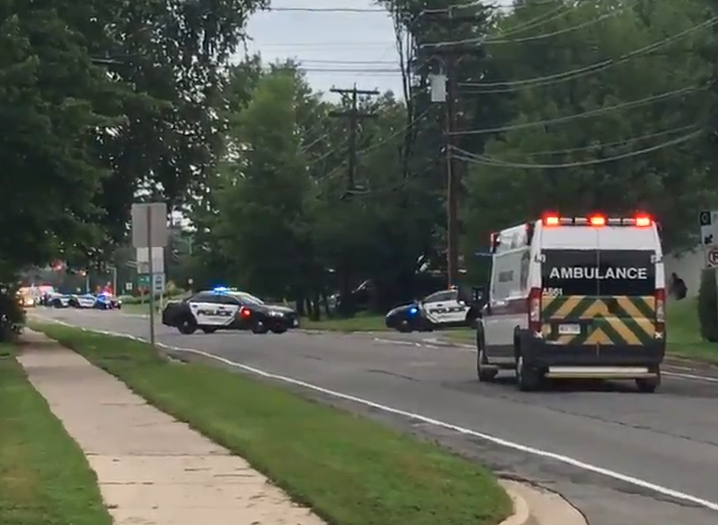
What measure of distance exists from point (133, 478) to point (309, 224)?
6223 cm

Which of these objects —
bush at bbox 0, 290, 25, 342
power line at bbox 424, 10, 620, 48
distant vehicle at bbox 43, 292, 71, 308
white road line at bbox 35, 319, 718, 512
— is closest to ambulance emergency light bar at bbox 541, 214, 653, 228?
white road line at bbox 35, 319, 718, 512

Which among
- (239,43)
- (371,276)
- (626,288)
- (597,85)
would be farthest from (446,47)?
(626,288)

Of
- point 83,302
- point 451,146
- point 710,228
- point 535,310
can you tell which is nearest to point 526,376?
point 535,310

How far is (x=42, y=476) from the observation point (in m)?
12.4

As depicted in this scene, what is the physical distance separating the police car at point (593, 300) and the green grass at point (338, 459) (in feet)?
13.0

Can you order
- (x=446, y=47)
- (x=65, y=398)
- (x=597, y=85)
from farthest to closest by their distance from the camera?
1. (x=597, y=85)
2. (x=446, y=47)
3. (x=65, y=398)

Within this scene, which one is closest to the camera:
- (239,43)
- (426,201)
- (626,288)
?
(626,288)

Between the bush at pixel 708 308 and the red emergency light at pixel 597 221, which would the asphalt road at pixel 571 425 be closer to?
the red emergency light at pixel 597 221

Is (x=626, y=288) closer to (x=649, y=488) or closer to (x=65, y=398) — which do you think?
(x=65, y=398)

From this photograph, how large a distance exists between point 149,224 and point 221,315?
23.2 m

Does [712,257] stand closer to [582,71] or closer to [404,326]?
[404,326]

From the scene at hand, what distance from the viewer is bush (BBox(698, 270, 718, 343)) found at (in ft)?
118

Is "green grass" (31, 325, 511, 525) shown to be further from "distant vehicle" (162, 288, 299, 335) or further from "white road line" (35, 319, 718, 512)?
"distant vehicle" (162, 288, 299, 335)

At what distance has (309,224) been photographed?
75.1 m
